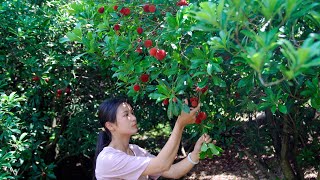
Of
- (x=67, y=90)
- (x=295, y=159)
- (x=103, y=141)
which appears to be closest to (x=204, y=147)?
(x=103, y=141)

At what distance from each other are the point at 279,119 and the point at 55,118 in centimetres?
234

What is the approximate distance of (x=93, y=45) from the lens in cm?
259

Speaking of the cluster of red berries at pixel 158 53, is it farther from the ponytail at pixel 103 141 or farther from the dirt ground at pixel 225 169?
the dirt ground at pixel 225 169

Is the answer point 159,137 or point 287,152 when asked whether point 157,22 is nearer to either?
point 287,152

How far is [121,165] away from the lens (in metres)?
2.53

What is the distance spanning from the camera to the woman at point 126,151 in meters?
2.45

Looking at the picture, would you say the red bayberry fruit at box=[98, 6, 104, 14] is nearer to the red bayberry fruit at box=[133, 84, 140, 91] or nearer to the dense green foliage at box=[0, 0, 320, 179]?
the dense green foliage at box=[0, 0, 320, 179]

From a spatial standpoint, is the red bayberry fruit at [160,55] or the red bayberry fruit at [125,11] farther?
the red bayberry fruit at [125,11]

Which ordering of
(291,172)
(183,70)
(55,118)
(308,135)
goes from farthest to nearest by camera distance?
(55,118) → (308,135) → (291,172) → (183,70)

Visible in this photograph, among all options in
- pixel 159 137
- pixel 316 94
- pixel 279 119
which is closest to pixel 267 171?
pixel 279 119

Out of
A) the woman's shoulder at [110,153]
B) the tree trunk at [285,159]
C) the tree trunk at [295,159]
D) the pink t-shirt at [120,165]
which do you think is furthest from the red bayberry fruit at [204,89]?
the tree trunk at [295,159]

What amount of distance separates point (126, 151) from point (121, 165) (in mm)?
250

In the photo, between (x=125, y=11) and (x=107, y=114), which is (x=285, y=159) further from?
(x=125, y=11)

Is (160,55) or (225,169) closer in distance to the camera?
(160,55)
